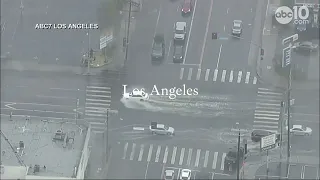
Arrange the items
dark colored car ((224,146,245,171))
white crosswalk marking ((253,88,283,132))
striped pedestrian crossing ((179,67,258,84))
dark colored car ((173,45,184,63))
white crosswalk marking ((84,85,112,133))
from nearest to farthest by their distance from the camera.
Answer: dark colored car ((224,146,245,171)), white crosswalk marking ((253,88,283,132)), white crosswalk marking ((84,85,112,133)), striped pedestrian crossing ((179,67,258,84)), dark colored car ((173,45,184,63))

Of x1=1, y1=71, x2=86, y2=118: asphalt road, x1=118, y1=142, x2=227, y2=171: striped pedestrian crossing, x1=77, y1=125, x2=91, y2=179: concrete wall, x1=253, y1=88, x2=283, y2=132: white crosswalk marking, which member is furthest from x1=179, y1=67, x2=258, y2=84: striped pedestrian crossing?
x1=77, y1=125, x2=91, y2=179: concrete wall

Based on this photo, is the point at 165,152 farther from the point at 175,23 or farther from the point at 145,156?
the point at 175,23

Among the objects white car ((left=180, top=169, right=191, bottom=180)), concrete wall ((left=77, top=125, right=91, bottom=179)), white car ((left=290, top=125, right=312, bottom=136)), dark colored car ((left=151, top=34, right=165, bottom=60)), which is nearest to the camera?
concrete wall ((left=77, top=125, right=91, bottom=179))

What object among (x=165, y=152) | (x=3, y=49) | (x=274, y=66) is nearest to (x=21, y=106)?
(x=3, y=49)

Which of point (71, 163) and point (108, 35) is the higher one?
point (108, 35)

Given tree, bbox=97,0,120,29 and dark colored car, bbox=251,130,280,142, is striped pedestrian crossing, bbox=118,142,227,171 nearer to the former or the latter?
dark colored car, bbox=251,130,280,142

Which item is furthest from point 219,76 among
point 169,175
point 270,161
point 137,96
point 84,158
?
point 84,158

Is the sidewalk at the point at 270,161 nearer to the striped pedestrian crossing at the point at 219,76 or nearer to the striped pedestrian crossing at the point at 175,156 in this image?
the striped pedestrian crossing at the point at 175,156
